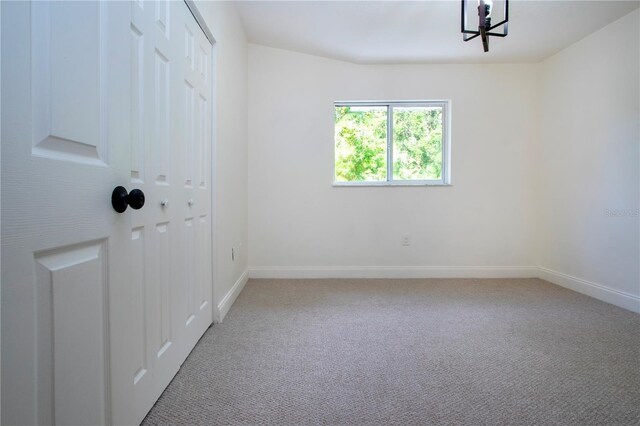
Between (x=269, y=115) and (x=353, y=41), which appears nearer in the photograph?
(x=353, y=41)

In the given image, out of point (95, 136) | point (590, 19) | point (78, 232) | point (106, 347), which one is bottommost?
point (106, 347)

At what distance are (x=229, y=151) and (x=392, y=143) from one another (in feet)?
5.98

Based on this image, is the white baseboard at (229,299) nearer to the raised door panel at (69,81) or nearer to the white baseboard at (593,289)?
the raised door panel at (69,81)

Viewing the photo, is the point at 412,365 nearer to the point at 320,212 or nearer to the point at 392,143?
the point at 320,212

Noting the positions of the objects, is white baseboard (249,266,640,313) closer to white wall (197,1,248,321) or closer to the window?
white wall (197,1,248,321)

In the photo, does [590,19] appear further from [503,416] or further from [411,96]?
[503,416]

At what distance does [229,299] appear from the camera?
2.18 meters

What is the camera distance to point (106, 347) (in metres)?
0.78

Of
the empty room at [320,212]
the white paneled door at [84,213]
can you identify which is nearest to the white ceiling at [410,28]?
the empty room at [320,212]

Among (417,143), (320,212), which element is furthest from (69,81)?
(417,143)

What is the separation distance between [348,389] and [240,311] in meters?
1.14

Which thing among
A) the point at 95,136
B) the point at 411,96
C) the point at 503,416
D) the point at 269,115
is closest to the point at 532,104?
the point at 411,96

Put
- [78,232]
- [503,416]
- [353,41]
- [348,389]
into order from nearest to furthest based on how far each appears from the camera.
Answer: [78,232] < [503,416] < [348,389] < [353,41]

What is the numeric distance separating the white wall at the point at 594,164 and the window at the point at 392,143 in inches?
40.9
